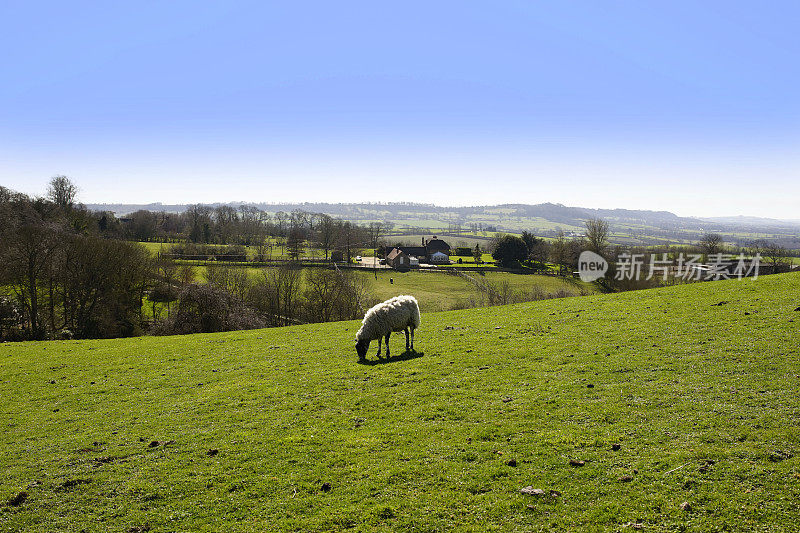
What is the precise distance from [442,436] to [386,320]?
937cm

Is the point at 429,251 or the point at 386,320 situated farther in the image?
the point at 429,251

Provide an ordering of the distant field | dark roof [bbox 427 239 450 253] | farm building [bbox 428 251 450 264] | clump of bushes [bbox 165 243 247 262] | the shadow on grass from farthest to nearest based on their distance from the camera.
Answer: dark roof [bbox 427 239 450 253] → farm building [bbox 428 251 450 264] → clump of bushes [bbox 165 243 247 262] → the distant field → the shadow on grass

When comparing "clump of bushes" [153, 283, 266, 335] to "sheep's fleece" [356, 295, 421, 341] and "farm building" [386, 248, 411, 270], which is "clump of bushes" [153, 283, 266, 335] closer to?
"sheep's fleece" [356, 295, 421, 341]

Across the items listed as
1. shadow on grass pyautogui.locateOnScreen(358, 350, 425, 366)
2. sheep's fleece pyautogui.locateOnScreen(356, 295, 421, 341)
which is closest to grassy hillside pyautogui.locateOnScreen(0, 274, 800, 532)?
shadow on grass pyautogui.locateOnScreen(358, 350, 425, 366)

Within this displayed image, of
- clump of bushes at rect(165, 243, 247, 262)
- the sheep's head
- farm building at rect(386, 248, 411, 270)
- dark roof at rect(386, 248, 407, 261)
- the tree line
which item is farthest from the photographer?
dark roof at rect(386, 248, 407, 261)

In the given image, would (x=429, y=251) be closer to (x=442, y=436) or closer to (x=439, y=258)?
(x=439, y=258)

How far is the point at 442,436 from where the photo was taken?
1101 centimetres

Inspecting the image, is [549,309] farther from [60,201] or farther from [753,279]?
[60,201]

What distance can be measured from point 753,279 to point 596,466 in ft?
93.8

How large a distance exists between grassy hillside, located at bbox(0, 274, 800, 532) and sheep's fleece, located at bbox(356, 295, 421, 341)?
4.89 feet

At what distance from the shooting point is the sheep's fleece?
19.9 m

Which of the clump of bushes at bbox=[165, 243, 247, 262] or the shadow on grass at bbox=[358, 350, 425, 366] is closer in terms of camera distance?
the shadow on grass at bbox=[358, 350, 425, 366]

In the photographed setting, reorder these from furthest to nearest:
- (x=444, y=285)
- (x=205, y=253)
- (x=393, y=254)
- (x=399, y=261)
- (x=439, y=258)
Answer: (x=439, y=258) < (x=393, y=254) < (x=399, y=261) < (x=205, y=253) < (x=444, y=285)

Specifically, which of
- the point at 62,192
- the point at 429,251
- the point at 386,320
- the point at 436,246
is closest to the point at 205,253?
the point at 62,192
